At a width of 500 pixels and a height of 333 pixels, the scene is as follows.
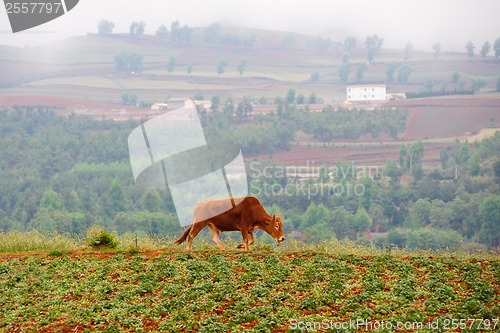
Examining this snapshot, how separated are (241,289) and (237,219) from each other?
426 centimetres

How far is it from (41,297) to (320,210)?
104983mm

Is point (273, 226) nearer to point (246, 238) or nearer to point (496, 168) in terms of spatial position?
point (246, 238)

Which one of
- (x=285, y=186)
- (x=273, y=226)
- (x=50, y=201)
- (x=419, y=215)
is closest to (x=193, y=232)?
(x=273, y=226)

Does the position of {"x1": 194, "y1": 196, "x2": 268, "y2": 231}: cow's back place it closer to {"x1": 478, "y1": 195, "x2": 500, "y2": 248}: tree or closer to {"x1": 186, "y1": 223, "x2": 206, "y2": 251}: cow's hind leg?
{"x1": 186, "y1": 223, "x2": 206, "y2": 251}: cow's hind leg

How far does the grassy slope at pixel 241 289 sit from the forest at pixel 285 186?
7079 cm

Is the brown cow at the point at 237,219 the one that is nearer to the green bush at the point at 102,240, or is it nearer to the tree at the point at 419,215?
the green bush at the point at 102,240

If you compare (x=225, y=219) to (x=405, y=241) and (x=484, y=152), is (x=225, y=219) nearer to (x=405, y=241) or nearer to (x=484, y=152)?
(x=405, y=241)

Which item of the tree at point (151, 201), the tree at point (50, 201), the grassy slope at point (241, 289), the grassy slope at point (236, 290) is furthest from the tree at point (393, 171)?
the grassy slope at point (236, 290)

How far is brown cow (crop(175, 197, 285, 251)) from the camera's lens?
64.2 ft

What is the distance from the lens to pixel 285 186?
14425cm

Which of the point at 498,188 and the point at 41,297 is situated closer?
the point at 41,297

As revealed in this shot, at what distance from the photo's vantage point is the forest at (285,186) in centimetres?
11381

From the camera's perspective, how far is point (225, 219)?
1962cm

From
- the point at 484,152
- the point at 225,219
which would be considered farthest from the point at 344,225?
the point at 225,219
